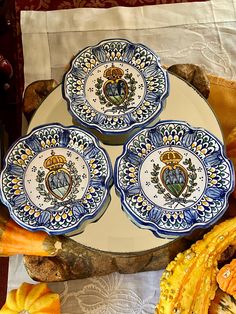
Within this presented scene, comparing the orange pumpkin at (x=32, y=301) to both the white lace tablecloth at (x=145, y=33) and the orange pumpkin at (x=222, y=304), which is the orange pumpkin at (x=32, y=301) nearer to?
the orange pumpkin at (x=222, y=304)

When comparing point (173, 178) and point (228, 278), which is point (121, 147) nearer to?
point (173, 178)

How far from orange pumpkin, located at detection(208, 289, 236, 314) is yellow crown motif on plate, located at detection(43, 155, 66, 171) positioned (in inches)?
9.1

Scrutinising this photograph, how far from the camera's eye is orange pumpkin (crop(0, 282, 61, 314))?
659 millimetres

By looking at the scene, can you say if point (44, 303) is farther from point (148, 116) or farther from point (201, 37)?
point (201, 37)

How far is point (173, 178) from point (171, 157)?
0.09 feet

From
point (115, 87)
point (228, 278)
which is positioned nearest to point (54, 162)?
point (115, 87)

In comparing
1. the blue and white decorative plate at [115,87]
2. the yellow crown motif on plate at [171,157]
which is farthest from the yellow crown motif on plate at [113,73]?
the yellow crown motif on plate at [171,157]

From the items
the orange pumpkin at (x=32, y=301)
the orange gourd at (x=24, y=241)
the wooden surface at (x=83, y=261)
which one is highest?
the orange gourd at (x=24, y=241)

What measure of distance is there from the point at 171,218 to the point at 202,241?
0.17 feet

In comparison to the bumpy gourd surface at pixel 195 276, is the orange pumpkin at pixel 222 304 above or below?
below

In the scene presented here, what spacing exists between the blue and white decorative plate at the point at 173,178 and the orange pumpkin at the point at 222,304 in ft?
0.28

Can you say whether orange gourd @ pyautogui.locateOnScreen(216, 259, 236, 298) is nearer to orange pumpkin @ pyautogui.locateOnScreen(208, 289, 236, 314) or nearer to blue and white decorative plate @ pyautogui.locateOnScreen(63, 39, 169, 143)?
orange pumpkin @ pyautogui.locateOnScreen(208, 289, 236, 314)

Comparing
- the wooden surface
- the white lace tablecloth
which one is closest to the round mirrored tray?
the wooden surface

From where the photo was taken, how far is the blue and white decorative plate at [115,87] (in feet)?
2.24
